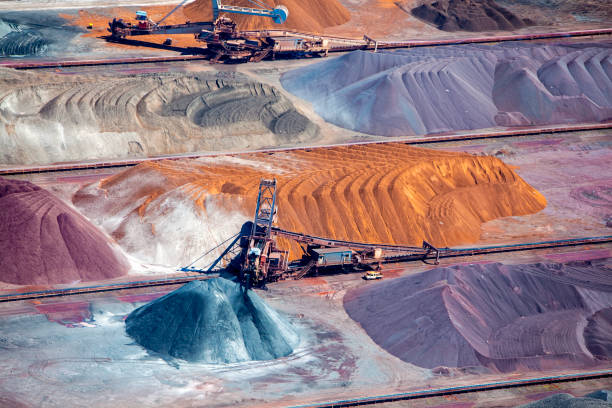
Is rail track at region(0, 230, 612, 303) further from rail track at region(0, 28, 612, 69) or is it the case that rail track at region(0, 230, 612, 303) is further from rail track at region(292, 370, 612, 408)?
rail track at region(0, 28, 612, 69)

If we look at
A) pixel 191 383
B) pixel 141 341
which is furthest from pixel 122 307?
pixel 191 383

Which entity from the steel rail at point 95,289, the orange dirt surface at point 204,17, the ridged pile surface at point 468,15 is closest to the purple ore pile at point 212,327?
the steel rail at point 95,289

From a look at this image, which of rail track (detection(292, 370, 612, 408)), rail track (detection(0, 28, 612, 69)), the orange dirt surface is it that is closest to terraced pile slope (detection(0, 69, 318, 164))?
rail track (detection(0, 28, 612, 69))

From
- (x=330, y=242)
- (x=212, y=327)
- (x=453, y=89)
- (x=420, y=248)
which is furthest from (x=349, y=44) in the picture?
(x=212, y=327)

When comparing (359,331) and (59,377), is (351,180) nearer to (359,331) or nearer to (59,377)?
(359,331)

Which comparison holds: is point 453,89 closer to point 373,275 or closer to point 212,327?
point 373,275

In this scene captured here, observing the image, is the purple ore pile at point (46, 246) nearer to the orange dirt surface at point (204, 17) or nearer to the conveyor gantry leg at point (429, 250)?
the conveyor gantry leg at point (429, 250)

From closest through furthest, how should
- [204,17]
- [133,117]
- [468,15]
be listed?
1. [133,117]
2. [204,17]
3. [468,15]
